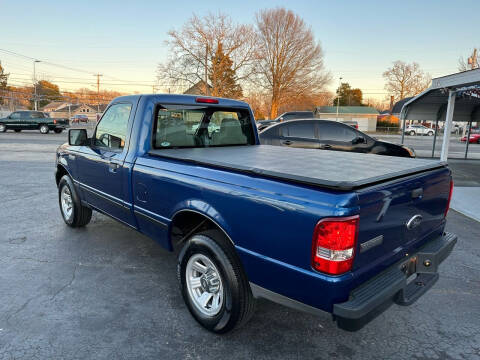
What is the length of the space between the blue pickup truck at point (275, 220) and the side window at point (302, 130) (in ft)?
18.3

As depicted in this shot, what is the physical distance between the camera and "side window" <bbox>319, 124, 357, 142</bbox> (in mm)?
9086

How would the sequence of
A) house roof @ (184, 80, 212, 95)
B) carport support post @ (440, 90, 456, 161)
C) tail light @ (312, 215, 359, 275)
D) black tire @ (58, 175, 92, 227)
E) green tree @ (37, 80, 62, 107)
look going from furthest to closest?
green tree @ (37, 80, 62, 107) → house roof @ (184, 80, 212, 95) → carport support post @ (440, 90, 456, 161) → black tire @ (58, 175, 92, 227) → tail light @ (312, 215, 359, 275)

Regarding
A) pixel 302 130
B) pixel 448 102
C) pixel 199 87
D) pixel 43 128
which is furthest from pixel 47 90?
pixel 448 102

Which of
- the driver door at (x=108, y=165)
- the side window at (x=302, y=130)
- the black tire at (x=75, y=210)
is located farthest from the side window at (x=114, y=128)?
the side window at (x=302, y=130)

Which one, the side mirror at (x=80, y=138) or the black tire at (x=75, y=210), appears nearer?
the side mirror at (x=80, y=138)

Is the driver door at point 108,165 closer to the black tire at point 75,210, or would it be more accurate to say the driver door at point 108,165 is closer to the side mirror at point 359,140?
the black tire at point 75,210

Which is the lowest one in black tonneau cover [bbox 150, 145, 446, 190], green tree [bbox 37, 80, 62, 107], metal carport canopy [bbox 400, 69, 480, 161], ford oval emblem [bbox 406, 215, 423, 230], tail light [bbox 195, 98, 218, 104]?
ford oval emblem [bbox 406, 215, 423, 230]

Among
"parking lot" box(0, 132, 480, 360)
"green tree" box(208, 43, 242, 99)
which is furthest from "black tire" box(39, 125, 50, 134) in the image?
"parking lot" box(0, 132, 480, 360)

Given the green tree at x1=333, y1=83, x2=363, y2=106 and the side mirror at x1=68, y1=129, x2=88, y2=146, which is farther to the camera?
the green tree at x1=333, y1=83, x2=363, y2=106

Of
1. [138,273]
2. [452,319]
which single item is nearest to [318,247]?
[452,319]

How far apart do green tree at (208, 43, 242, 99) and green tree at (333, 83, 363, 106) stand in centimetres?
4383

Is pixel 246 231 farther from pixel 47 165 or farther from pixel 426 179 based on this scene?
pixel 47 165

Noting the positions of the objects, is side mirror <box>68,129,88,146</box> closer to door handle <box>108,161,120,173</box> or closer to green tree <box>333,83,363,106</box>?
door handle <box>108,161,120,173</box>

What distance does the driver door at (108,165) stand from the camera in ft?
11.9
